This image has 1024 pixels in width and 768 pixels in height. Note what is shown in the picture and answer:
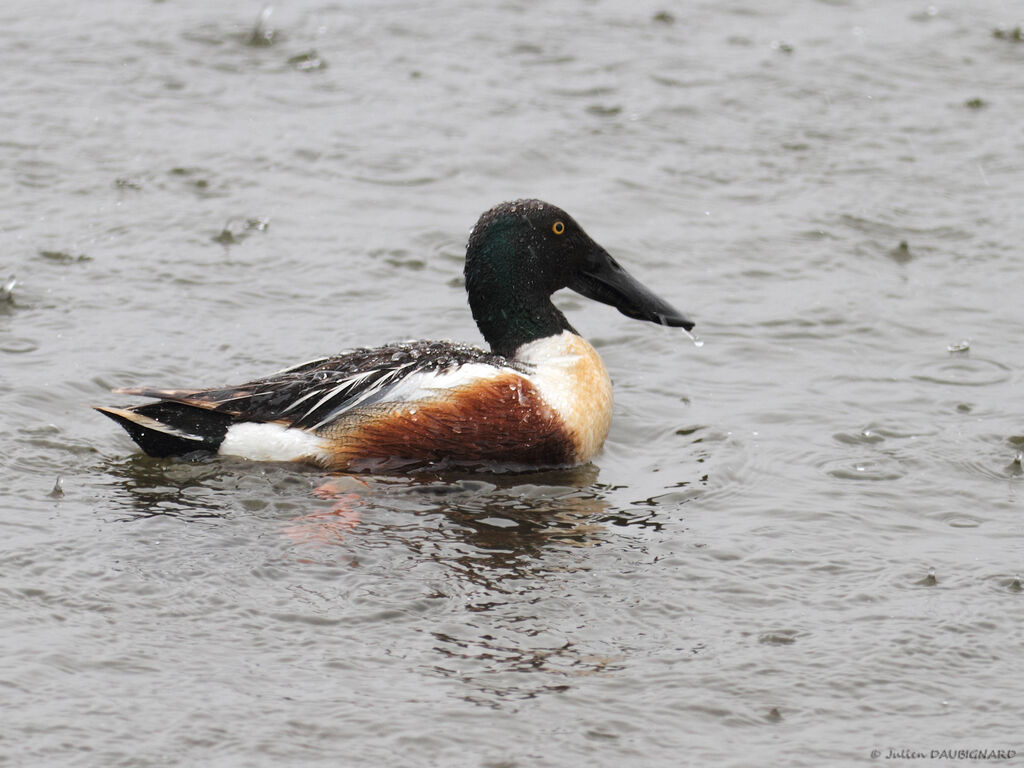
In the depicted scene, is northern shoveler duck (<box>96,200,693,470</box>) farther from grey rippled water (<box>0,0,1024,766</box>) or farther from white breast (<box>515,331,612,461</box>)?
grey rippled water (<box>0,0,1024,766</box>)

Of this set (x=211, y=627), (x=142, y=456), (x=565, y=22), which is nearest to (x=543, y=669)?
(x=211, y=627)

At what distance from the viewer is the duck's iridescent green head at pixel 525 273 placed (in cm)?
788

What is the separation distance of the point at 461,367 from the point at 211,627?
2053 mm

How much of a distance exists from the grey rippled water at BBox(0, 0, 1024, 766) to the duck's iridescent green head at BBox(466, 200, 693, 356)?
2.22 feet

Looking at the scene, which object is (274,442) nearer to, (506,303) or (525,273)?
(506,303)

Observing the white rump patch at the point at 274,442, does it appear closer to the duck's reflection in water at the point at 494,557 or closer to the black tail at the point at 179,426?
the black tail at the point at 179,426

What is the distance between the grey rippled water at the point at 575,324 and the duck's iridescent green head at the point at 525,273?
0.68m

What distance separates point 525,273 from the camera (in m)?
7.92

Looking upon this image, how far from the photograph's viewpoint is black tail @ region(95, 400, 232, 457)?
7340 mm

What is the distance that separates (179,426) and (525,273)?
1.87 m
